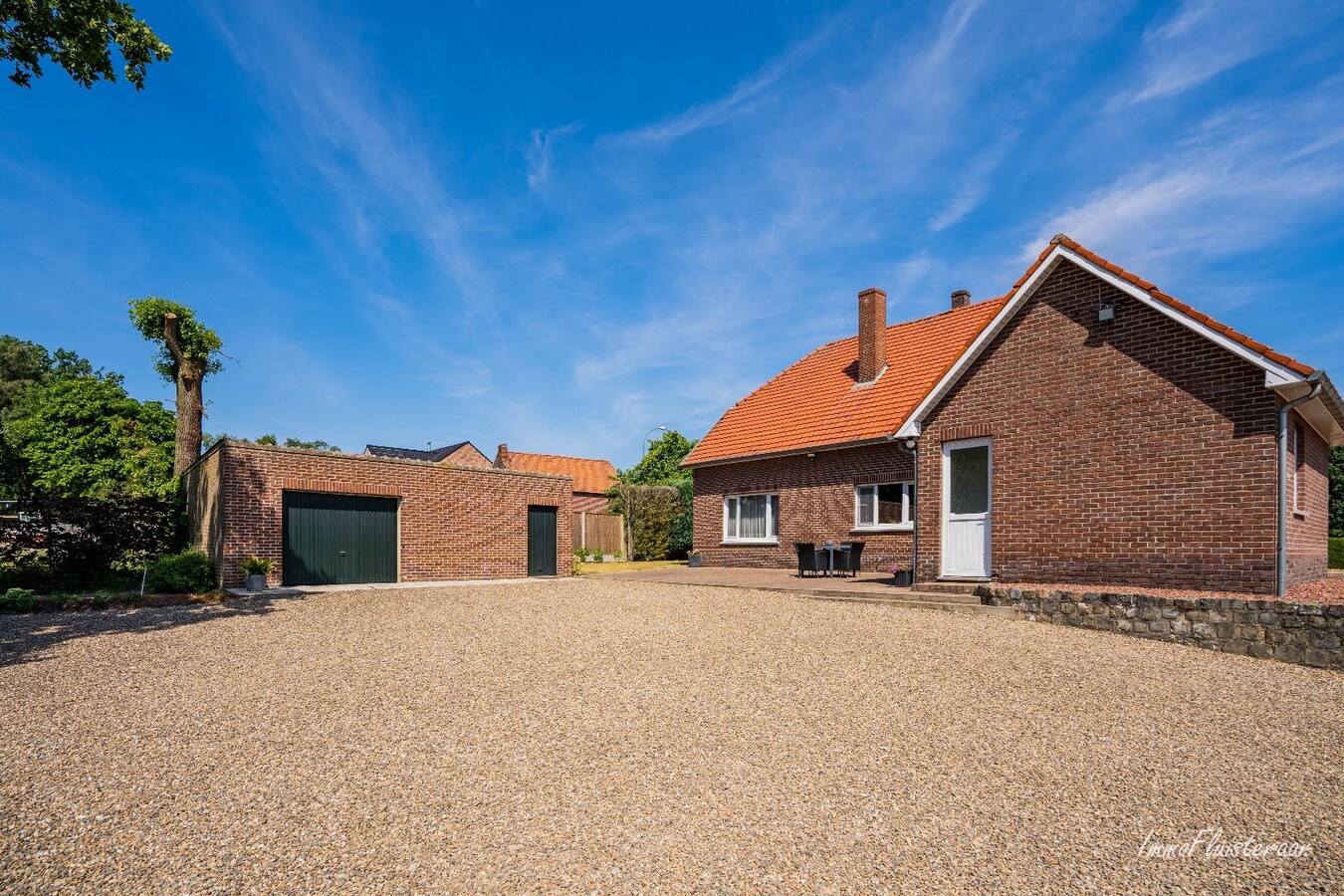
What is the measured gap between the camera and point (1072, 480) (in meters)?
11.6

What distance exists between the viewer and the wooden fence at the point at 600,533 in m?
29.1

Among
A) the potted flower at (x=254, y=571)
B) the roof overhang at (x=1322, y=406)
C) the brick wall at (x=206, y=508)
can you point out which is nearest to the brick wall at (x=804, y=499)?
the roof overhang at (x=1322, y=406)

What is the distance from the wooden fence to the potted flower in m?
14.3

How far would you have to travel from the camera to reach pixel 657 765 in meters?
4.86

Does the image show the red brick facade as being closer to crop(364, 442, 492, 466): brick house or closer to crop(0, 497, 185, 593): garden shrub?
crop(0, 497, 185, 593): garden shrub

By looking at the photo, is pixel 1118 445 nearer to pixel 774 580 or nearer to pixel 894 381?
pixel 774 580

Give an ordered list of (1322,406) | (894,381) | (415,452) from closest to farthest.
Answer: (1322,406), (894,381), (415,452)

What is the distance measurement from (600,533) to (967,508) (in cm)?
1801

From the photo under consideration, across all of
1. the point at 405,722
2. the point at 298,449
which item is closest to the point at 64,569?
the point at 298,449

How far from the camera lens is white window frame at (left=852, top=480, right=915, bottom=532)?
17922 millimetres

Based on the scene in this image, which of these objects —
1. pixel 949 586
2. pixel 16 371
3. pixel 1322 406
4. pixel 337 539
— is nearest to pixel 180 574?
pixel 337 539

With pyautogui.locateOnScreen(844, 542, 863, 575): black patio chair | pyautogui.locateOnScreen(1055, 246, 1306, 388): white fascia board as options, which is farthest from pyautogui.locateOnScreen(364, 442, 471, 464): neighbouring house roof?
pyautogui.locateOnScreen(1055, 246, 1306, 388): white fascia board

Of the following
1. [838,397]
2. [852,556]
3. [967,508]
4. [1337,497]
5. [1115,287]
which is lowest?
[852,556]

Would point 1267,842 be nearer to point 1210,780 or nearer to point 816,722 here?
point 1210,780
